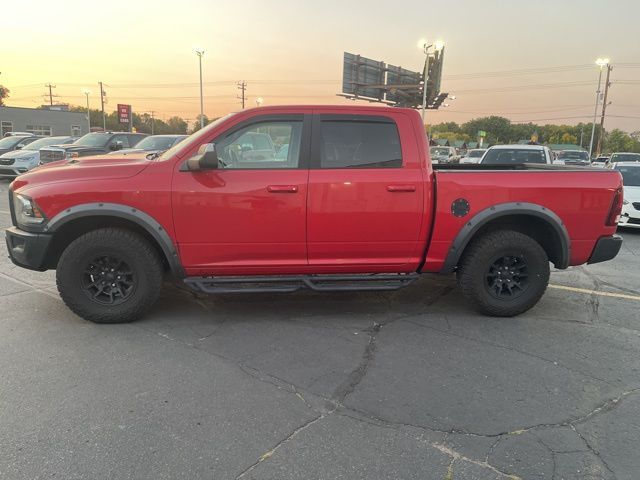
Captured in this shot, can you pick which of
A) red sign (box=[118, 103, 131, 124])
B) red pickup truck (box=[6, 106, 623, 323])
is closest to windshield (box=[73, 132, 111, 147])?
red pickup truck (box=[6, 106, 623, 323])

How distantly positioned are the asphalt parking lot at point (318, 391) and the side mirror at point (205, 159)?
1.45 m

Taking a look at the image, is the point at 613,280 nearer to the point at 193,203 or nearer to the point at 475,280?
the point at 475,280

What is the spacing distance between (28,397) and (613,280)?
660cm

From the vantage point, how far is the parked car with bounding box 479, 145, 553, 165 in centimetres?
1166

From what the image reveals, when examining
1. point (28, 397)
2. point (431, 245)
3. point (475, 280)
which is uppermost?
point (431, 245)

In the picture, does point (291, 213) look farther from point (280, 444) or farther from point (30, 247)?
point (30, 247)

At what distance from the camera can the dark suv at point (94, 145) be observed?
14.0 m

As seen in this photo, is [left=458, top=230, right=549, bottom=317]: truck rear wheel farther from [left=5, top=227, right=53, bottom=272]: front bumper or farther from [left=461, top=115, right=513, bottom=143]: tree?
[left=461, top=115, right=513, bottom=143]: tree

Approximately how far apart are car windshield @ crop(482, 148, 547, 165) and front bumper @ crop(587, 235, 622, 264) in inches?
280

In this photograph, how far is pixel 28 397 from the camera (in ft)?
10.2

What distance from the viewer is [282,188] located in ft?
13.7

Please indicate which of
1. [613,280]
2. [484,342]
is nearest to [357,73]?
[613,280]

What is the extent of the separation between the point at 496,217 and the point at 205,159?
2711 mm

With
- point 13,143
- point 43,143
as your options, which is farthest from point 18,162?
point 13,143
